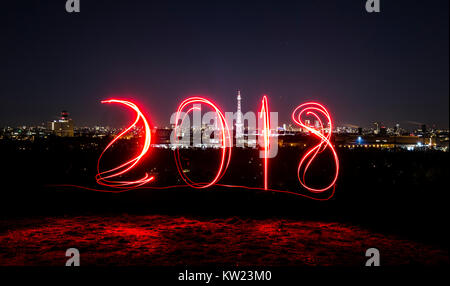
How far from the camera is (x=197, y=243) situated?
6.00 meters

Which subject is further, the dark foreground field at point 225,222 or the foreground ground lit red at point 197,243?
the dark foreground field at point 225,222

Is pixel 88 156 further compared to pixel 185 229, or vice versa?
pixel 88 156

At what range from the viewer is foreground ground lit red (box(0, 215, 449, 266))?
5.18 m

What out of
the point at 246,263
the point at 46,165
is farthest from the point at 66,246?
the point at 46,165

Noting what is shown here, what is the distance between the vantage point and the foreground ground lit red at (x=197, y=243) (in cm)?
518

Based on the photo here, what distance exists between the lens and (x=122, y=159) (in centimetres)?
1797

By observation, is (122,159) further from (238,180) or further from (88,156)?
(238,180)

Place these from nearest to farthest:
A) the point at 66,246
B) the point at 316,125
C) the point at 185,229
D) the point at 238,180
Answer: the point at 66,246 < the point at 185,229 < the point at 316,125 < the point at 238,180

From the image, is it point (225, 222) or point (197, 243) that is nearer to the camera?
point (197, 243)

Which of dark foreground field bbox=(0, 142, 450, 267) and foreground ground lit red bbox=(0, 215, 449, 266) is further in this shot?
dark foreground field bbox=(0, 142, 450, 267)

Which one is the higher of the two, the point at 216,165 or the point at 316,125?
the point at 316,125
